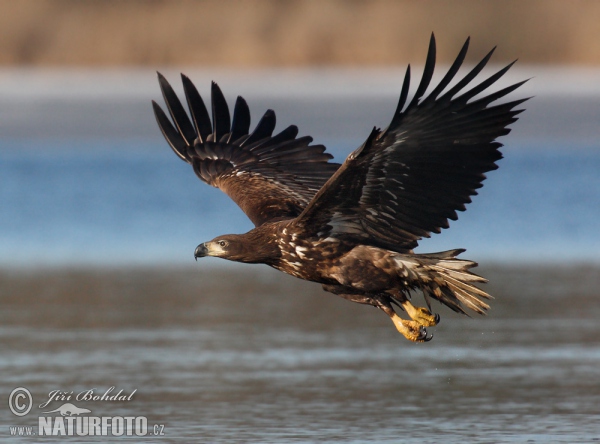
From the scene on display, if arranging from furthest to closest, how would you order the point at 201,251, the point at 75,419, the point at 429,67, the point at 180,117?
the point at 180,117 < the point at 201,251 < the point at 75,419 < the point at 429,67

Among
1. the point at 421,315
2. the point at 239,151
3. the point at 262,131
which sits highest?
the point at 262,131

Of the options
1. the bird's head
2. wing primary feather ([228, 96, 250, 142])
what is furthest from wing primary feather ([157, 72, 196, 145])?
the bird's head

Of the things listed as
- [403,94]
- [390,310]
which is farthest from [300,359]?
[403,94]

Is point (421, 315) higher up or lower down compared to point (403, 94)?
lower down

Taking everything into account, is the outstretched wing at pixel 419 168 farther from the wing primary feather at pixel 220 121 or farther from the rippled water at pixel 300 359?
the wing primary feather at pixel 220 121

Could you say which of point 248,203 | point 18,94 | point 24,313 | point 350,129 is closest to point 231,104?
point 350,129

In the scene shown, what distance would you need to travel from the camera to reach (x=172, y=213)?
1841 cm

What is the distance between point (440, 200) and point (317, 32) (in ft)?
91.4

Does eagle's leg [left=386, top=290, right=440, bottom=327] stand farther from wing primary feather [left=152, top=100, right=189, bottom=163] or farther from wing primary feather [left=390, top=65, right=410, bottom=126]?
wing primary feather [left=152, top=100, right=189, bottom=163]

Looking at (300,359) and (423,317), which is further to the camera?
(300,359)

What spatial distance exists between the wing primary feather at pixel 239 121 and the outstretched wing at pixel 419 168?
83.1 inches

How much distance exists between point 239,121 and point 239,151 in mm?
225

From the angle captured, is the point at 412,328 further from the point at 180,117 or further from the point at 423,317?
the point at 180,117

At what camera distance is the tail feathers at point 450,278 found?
8352mm
